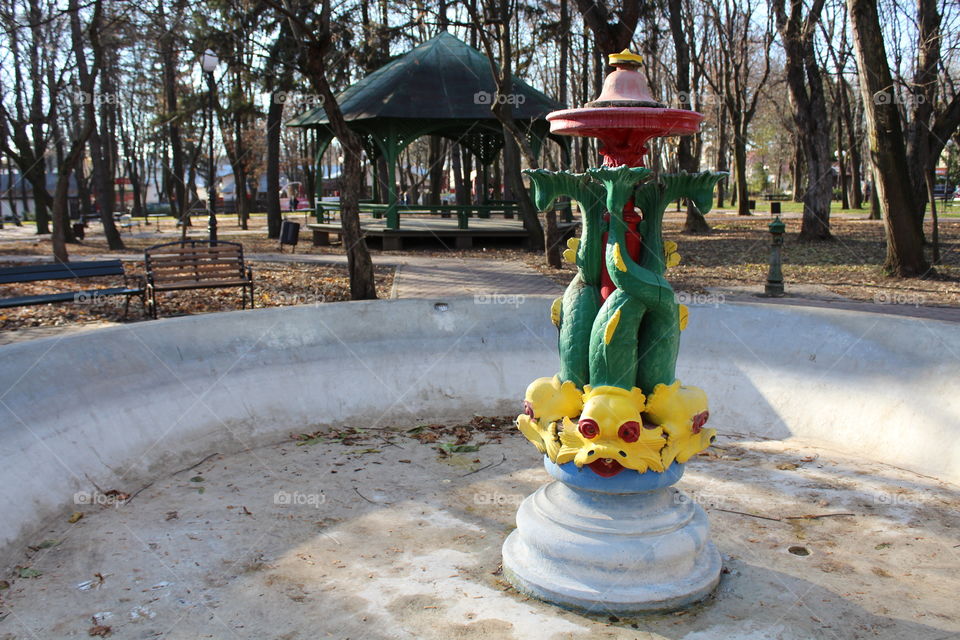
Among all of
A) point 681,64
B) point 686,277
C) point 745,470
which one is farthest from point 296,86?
point 745,470

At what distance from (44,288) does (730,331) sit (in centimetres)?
1144

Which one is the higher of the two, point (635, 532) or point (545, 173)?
point (545, 173)

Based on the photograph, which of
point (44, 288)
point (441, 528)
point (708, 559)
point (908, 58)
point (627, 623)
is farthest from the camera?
point (908, 58)

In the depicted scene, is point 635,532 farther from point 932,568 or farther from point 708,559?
point 932,568

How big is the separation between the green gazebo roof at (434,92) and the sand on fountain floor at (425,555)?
13682 millimetres

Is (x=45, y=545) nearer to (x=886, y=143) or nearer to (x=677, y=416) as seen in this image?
(x=677, y=416)

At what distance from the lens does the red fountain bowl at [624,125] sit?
13.0ft

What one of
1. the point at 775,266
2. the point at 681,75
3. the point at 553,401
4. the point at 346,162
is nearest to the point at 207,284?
the point at 346,162

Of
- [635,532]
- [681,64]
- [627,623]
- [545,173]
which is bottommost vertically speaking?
[627,623]

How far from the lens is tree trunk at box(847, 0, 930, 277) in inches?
474

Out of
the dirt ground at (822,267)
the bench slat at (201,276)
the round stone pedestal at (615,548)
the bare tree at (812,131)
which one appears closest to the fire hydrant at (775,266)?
the dirt ground at (822,267)

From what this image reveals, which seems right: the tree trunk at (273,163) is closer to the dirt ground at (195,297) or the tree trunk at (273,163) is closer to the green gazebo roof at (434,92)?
the green gazebo roof at (434,92)

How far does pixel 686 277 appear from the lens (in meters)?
13.7

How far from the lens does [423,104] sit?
19.6 metres
